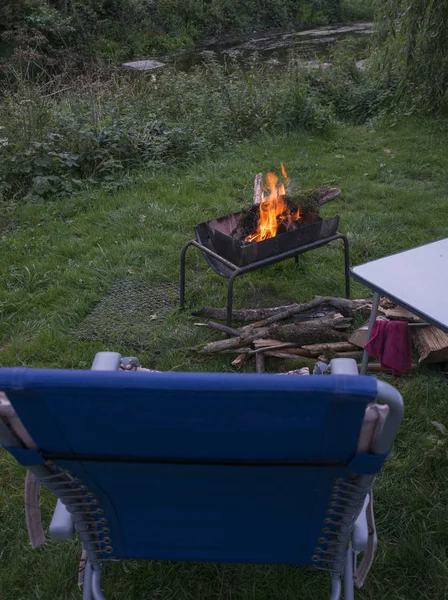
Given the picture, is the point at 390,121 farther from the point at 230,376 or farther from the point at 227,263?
the point at 230,376

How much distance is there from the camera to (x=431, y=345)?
3.20 metres

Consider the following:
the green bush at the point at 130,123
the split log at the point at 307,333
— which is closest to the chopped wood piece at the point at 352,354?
the split log at the point at 307,333

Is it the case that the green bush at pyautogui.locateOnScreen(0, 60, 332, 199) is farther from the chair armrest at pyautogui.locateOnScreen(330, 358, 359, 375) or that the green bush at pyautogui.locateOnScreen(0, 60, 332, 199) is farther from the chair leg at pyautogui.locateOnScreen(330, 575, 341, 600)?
the chair leg at pyautogui.locateOnScreen(330, 575, 341, 600)

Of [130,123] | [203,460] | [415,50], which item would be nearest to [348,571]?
[203,460]

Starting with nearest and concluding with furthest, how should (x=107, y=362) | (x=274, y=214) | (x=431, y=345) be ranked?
(x=107, y=362), (x=431, y=345), (x=274, y=214)

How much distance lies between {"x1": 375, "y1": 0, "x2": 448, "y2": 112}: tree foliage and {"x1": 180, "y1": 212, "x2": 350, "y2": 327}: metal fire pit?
4.83 metres

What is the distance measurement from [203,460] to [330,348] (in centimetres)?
225

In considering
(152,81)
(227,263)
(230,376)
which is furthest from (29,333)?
(152,81)

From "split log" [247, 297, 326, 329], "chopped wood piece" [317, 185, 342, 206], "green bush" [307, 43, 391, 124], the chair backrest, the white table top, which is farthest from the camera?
"green bush" [307, 43, 391, 124]

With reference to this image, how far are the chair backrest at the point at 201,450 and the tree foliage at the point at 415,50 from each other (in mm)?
7323

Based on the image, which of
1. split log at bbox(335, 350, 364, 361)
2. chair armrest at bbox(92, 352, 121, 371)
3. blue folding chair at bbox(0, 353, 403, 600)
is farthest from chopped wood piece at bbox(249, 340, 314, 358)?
blue folding chair at bbox(0, 353, 403, 600)

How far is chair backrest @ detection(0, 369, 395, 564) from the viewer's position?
111 cm

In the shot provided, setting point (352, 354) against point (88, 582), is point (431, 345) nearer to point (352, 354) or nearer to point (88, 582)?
point (352, 354)

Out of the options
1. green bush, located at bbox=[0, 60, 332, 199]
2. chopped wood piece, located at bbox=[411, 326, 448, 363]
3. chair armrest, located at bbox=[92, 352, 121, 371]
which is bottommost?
green bush, located at bbox=[0, 60, 332, 199]
